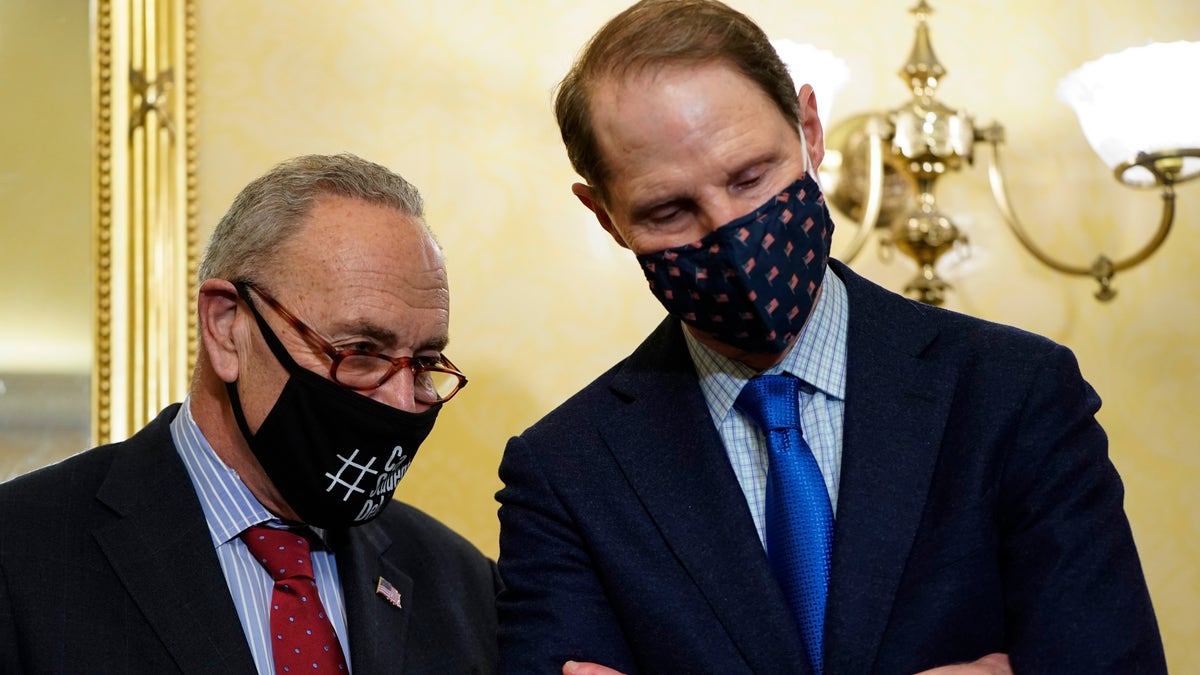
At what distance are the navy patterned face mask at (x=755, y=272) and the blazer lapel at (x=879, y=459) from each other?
124mm

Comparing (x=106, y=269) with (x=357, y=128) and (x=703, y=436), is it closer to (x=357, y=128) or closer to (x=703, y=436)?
(x=357, y=128)

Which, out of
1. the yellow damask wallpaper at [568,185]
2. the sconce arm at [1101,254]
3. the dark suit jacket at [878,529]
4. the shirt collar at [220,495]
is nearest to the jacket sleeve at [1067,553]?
the dark suit jacket at [878,529]

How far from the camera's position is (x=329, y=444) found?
7.38ft

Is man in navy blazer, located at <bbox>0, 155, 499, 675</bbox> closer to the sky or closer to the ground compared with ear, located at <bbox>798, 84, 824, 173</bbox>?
closer to the ground

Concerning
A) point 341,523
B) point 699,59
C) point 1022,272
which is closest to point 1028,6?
point 1022,272

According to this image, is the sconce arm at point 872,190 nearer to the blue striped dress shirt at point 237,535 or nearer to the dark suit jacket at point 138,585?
the dark suit jacket at point 138,585

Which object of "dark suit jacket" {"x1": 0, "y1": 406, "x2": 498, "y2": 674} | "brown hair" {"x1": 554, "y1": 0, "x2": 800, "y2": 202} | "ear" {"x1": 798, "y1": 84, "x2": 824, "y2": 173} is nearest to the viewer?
"brown hair" {"x1": 554, "y1": 0, "x2": 800, "y2": 202}

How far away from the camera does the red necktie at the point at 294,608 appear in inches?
90.4

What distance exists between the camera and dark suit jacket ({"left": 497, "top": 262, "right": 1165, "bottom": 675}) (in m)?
1.73

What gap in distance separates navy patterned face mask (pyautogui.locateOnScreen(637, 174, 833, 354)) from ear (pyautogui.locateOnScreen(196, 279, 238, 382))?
808 millimetres

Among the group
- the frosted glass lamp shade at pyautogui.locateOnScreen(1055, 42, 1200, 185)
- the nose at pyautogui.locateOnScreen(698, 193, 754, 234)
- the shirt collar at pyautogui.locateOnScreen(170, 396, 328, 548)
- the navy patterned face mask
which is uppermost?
the frosted glass lamp shade at pyautogui.locateOnScreen(1055, 42, 1200, 185)

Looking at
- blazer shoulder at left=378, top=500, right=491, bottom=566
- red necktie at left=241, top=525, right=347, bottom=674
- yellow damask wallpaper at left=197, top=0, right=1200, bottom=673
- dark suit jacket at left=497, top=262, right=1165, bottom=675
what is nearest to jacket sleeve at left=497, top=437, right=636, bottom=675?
dark suit jacket at left=497, top=262, right=1165, bottom=675

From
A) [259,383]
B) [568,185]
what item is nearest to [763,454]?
[259,383]

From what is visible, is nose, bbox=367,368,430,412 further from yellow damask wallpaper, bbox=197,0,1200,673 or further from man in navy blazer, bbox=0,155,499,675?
yellow damask wallpaper, bbox=197,0,1200,673
